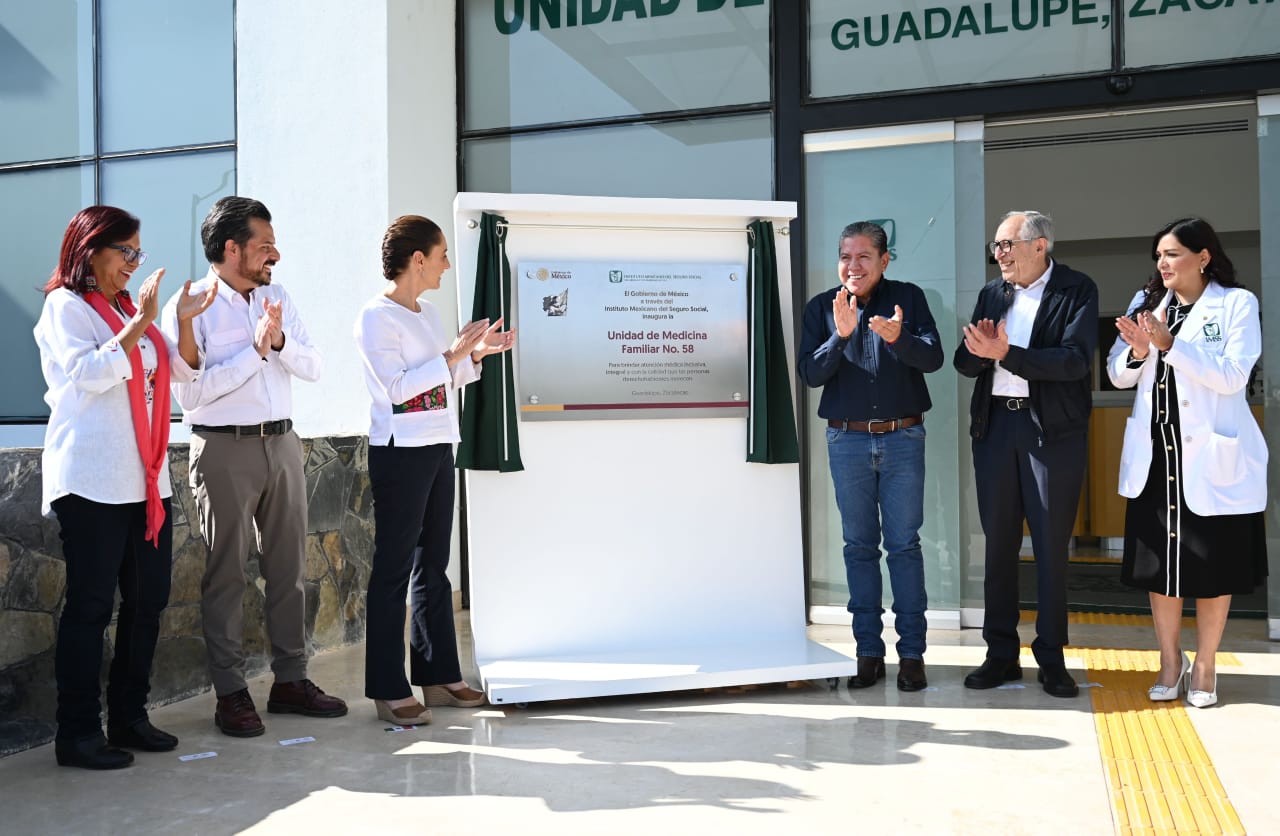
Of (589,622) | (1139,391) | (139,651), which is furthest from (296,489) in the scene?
(1139,391)

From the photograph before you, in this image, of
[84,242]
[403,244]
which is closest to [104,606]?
[84,242]

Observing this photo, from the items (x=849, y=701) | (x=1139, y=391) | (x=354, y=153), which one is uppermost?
(x=354, y=153)

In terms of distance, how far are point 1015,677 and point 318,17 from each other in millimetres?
4829

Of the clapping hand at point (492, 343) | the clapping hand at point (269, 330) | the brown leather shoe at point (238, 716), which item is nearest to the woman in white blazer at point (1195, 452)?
the clapping hand at point (492, 343)

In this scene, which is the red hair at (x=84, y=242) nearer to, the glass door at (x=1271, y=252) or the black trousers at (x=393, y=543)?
the black trousers at (x=393, y=543)

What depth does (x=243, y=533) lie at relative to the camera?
3686mm

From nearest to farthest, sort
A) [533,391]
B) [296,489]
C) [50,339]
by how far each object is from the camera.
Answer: [50,339]
[296,489]
[533,391]

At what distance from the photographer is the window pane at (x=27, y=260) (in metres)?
7.05

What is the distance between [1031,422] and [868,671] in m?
1.11

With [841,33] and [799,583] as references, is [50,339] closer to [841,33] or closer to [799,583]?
[799,583]

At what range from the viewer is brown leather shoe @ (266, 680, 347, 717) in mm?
3881

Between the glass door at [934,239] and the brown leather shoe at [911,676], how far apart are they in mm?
1406

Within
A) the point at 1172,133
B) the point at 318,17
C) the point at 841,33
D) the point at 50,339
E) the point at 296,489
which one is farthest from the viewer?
the point at 1172,133

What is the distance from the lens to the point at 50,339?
10.6 feet
